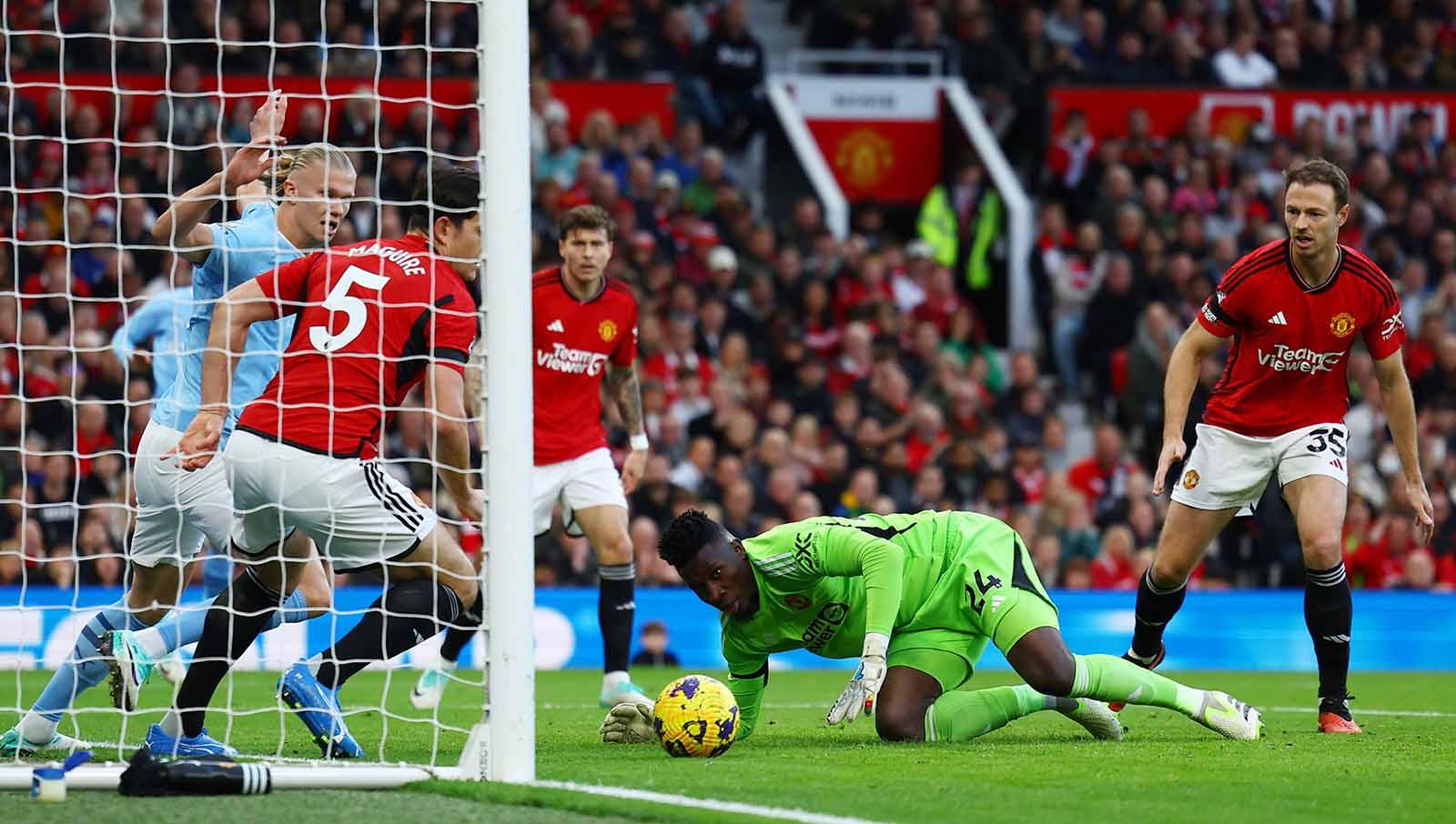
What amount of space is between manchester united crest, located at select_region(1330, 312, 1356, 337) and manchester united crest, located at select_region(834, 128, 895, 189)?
40.8 ft

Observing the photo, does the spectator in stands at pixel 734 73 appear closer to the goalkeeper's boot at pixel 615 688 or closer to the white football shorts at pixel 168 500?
the goalkeeper's boot at pixel 615 688

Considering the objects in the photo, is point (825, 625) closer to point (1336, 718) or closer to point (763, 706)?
point (1336, 718)

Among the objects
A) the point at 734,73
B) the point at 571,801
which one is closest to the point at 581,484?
the point at 571,801

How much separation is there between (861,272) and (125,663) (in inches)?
460

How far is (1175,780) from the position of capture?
238 inches

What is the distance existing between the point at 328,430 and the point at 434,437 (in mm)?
395

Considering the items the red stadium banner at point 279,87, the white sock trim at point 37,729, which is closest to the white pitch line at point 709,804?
the white sock trim at point 37,729

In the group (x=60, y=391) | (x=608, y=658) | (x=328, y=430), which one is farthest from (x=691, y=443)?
(x=328, y=430)

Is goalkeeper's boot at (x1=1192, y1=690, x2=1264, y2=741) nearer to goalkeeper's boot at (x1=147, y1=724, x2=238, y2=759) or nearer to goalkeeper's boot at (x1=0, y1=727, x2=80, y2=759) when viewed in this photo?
goalkeeper's boot at (x1=147, y1=724, x2=238, y2=759)

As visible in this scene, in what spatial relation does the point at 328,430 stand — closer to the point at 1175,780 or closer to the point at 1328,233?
the point at 1175,780

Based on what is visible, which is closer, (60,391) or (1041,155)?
(60,391)

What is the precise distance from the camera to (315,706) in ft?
21.9

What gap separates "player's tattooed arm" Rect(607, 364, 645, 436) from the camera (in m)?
9.88

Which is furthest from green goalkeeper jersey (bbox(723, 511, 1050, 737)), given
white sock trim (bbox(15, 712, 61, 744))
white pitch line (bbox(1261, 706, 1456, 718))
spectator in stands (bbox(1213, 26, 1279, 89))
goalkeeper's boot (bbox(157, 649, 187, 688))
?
spectator in stands (bbox(1213, 26, 1279, 89))
